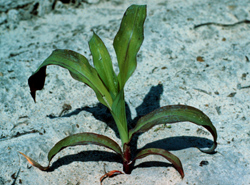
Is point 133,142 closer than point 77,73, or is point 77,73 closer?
point 77,73

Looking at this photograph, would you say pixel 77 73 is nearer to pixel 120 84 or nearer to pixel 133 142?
pixel 120 84

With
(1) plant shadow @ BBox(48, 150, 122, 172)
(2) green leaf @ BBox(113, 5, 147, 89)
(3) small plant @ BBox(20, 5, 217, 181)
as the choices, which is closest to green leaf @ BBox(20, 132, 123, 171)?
(3) small plant @ BBox(20, 5, 217, 181)

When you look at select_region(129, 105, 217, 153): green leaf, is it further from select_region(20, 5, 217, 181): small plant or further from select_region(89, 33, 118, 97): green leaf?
select_region(89, 33, 118, 97): green leaf

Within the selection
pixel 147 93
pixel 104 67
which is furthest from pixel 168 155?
pixel 147 93

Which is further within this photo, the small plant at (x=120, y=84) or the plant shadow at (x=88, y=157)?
the plant shadow at (x=88, y=157)

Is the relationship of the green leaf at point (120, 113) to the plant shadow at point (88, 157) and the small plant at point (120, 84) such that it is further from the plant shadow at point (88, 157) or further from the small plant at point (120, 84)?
the plant shadow at point (88, 157)

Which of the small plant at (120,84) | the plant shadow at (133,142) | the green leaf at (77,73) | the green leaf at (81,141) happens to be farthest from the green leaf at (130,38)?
the plant shadow at (133,142)

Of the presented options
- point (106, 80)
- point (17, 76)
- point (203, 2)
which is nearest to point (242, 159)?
point (106, 80)
